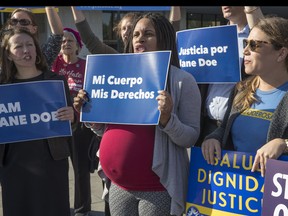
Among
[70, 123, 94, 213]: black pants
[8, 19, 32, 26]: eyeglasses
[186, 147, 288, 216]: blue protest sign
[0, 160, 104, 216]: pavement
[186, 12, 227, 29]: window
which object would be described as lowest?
[0, 160, 104, 216]: pavement

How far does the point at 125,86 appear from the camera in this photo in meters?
2.42

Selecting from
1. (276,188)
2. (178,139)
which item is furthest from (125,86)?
(276,188)

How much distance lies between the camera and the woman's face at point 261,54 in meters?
2.13

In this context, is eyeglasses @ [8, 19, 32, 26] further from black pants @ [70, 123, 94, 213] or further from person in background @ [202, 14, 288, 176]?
person in background @ [202, 14, 288, 176]

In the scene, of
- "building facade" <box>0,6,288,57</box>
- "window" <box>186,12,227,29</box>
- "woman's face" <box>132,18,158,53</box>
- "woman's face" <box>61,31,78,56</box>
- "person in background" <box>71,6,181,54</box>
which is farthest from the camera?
"window" <box>186,12,227,29</box>

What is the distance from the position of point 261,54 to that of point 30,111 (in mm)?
1471

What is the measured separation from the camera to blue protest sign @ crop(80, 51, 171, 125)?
227cm

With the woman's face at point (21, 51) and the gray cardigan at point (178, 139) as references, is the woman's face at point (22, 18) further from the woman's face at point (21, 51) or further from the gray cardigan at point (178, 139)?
the gray cardigan at point (178, 139)

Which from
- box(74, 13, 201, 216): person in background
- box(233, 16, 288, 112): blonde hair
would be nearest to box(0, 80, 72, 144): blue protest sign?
box(74, 13, 201, 216): person in background

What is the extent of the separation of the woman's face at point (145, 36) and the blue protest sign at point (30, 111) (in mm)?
674

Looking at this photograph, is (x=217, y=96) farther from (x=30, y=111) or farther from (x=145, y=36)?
(x=30, y=111)

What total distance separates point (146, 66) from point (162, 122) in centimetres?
36

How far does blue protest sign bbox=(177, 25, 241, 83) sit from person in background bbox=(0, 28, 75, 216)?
88 centimetres
